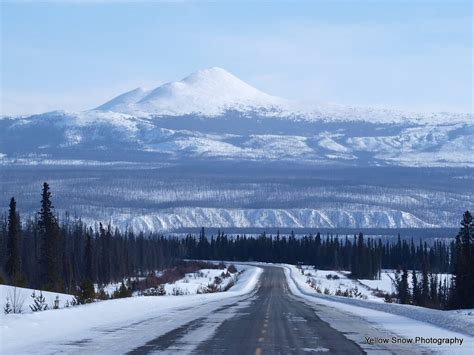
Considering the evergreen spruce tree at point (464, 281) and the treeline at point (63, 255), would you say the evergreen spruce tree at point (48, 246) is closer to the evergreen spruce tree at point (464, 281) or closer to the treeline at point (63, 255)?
the treeline at point (63, 255)

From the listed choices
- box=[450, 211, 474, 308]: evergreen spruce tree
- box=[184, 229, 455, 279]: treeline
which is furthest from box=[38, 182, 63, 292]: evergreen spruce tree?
box=[184, 229, 455, 279]: treeline

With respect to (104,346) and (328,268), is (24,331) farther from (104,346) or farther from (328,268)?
(328,268)

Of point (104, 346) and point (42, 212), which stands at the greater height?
point (42, 212)

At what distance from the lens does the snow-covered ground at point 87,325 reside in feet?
82.2

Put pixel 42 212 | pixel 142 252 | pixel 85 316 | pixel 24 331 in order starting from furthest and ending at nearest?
pixel 142 252, pixel 42 212, pixel 85 316, pixel 24 331

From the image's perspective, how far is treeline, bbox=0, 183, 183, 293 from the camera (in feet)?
262

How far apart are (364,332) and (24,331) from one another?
1015 cm

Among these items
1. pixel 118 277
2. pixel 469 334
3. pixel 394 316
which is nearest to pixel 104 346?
pixel 469 334

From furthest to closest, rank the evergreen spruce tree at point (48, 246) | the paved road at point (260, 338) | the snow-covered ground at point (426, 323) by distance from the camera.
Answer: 1. the evergreen spruce tree at point (48, 246)
2. the snow-covered ground at point (426, 323)
3. the paved road at point (260, 338)

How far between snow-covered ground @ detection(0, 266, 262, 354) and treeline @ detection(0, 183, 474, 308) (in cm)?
491

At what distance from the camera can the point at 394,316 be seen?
40156mm

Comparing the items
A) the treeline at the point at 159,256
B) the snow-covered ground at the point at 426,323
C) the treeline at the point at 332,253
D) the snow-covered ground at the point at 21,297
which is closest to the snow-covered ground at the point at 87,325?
the snow-covered ground at the point at 21,297

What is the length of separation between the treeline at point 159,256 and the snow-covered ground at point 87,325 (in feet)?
16.1

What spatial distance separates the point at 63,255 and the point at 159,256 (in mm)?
56661
